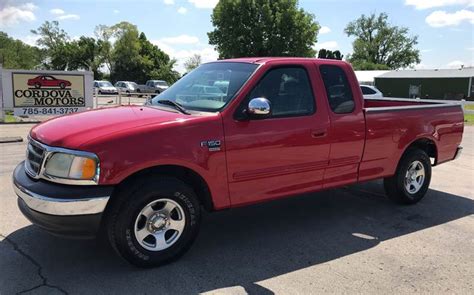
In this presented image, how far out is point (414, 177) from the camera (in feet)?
20.3

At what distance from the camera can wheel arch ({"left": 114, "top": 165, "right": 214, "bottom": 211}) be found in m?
3.86

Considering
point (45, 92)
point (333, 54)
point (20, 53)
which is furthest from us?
point (20, 53)

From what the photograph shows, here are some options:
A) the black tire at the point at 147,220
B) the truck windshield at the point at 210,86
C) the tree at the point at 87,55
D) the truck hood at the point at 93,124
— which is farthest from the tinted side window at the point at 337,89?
the tree at the point at 87,55

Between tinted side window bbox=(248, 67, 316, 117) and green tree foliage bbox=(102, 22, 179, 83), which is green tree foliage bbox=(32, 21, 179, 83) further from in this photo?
tinted side window bbox=(248, 67, 316, 117)

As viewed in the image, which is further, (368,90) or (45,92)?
(368,90)

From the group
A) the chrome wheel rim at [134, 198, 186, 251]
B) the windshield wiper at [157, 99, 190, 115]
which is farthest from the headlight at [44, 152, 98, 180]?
the windshield wiper at [157, 99, 190, 115]

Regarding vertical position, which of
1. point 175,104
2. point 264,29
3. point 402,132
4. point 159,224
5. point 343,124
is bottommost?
point 159,224

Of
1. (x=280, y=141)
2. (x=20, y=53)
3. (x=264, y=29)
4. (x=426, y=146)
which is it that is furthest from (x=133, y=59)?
(x=280, y=141)

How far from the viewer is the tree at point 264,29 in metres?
52.9

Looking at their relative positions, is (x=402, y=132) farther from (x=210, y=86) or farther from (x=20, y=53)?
(x=20, y=53)

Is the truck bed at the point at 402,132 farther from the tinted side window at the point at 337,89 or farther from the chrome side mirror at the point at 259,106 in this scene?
the chrome side mirror at the point at 259,106

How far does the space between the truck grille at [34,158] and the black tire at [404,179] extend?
172 inches

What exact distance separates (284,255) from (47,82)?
11283mm

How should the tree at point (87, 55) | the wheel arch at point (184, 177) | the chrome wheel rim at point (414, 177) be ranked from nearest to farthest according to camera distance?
the wheel arch at point (184, 177) < the chrome wheel rim at point (414, 177) < the tree at point (87, 55)
